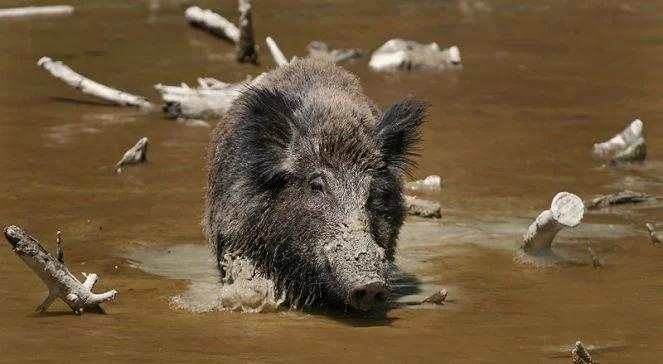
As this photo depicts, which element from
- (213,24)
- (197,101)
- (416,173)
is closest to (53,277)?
(416,173)

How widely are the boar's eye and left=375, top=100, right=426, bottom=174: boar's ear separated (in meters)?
0.56

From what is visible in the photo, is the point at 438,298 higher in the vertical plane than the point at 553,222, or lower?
lower

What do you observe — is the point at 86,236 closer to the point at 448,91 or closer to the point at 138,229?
the point at 138,229

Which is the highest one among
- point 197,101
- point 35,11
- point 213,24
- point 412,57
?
point 412,57

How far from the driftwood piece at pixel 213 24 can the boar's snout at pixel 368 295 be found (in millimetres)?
12519

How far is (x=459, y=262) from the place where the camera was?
10914 mm

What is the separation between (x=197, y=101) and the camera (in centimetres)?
1664

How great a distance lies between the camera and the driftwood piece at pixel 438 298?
939cm

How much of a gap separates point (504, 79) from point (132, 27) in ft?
24.2

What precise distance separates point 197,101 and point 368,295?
27.1 ft

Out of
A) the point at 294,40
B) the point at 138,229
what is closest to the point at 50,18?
the point at 294,40

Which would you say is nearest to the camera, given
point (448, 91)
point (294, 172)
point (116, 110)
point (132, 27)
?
point (294, 172)

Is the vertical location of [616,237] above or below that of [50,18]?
above

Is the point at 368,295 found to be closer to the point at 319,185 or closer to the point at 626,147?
the point at 319,185
